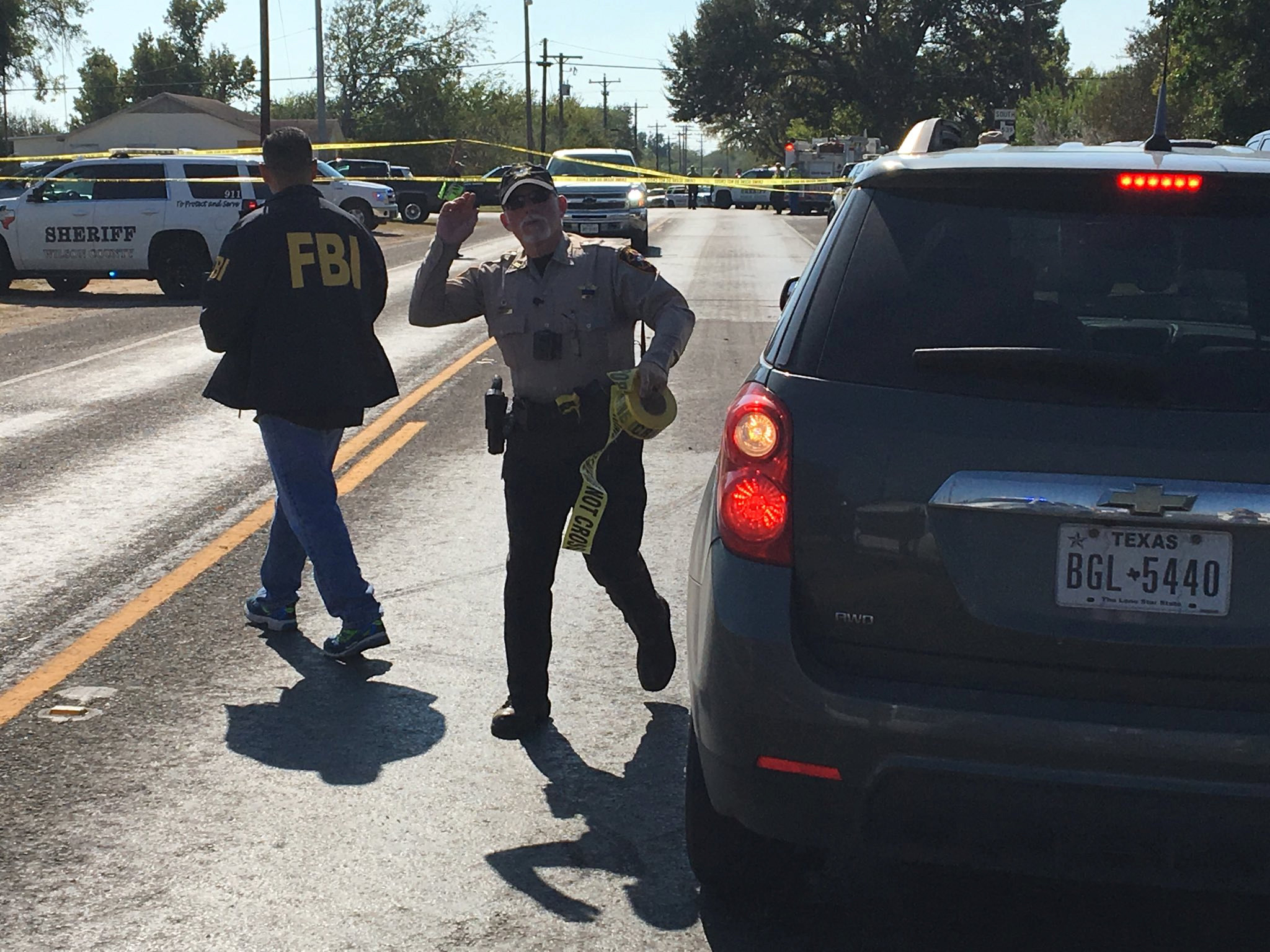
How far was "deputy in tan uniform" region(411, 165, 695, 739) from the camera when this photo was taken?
4781 millimetres

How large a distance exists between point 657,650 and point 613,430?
2.51 ft

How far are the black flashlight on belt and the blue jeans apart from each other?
3.28ft

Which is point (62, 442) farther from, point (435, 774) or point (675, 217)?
A: point (675, 217)

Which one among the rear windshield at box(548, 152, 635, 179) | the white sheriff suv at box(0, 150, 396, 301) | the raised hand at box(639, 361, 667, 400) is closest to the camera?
the raised hand at box(639, 361, 667, 400)

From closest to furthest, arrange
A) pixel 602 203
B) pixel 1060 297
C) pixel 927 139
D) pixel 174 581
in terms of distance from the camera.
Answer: pixel 1060 297 → pixel 927 139 → pixel 174 581 → pixel 602 203

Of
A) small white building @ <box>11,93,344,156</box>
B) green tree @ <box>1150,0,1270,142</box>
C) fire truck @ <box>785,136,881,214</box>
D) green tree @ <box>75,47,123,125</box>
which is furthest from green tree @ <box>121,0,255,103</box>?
→ green tree @ <box>1150,0,1270,142</box>

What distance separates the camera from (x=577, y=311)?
15.7 feet

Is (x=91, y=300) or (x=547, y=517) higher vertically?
(x=547, y=517)

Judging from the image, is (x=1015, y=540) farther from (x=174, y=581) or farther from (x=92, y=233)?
(x=92, y=233)

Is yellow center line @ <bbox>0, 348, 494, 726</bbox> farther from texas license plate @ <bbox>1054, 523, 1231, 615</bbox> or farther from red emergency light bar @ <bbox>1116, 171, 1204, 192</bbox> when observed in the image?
red emergency light bar @ <bbox>1116, 171, 1204, 192</bbox>

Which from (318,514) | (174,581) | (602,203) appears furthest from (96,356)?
(602,203)

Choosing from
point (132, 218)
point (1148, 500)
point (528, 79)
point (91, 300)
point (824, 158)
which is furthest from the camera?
point (528, 79)

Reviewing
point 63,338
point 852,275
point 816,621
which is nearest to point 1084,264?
point 852,275

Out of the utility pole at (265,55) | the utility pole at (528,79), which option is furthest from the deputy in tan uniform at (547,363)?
the utility pole at (528,79)
